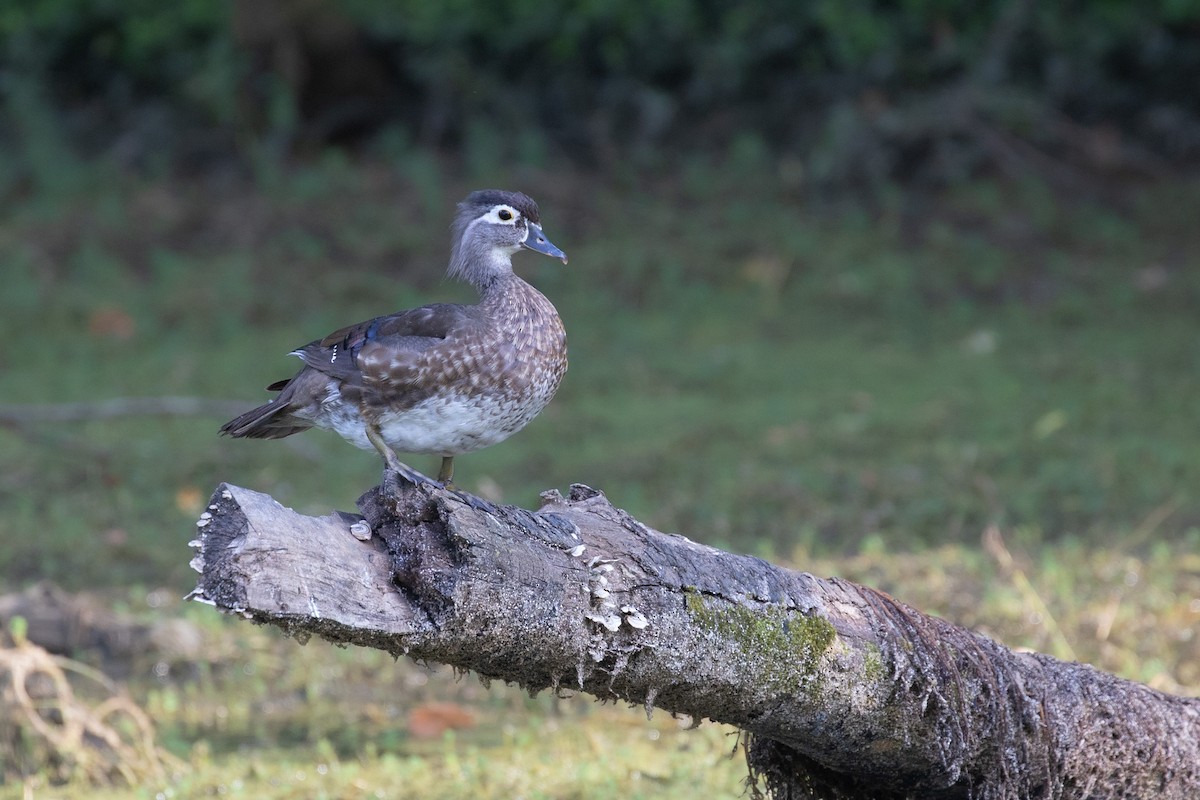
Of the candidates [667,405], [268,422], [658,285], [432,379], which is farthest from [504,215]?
[658,285]

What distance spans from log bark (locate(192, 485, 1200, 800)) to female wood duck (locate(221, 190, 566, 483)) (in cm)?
57

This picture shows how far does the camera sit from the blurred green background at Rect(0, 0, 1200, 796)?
17.7ft

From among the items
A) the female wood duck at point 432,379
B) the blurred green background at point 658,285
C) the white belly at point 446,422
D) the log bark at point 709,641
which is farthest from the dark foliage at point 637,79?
the log bark at point 709,641

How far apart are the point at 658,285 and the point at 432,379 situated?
5749mm

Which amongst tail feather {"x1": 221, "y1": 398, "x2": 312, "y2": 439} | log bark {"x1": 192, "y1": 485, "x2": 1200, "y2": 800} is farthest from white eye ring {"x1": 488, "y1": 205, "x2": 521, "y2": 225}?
log bark {"x1": 192, "y1": 485, "x2": 1200, "y2": 800}

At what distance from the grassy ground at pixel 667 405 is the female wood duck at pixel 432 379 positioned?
100 centimetres

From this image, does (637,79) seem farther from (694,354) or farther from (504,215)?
(504,215)

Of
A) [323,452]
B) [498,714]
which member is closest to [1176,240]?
[323,452]

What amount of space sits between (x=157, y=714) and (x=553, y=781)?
1443 mm

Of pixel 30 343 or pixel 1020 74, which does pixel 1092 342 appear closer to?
pixel 1020 74

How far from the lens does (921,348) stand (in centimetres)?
834

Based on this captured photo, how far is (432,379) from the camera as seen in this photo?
3582 millimetres

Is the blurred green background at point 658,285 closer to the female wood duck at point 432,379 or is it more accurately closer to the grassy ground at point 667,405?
the grassy ground at point 667,405

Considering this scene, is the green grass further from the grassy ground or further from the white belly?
the white belly
